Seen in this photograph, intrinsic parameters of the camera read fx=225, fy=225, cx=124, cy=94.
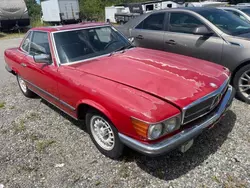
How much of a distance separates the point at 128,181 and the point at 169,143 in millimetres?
709

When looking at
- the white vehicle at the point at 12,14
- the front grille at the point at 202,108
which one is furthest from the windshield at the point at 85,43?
the white vehicle at the point at 12,14

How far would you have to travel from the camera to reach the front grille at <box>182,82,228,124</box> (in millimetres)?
2326

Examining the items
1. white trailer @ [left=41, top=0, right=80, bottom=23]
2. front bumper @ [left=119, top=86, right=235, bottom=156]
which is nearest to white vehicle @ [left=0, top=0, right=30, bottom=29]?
white trailer @ [left=41, top=0, right=80, bottom=23]

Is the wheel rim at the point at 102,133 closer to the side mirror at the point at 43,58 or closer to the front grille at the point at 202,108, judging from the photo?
the front grille at the point at 202,108

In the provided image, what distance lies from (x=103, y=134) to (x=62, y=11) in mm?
19378

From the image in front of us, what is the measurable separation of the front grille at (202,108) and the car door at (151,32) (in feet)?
9.30

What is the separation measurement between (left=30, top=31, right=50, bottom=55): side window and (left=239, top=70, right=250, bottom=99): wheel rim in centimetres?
338

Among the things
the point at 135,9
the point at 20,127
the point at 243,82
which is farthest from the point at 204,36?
the point at 135,9

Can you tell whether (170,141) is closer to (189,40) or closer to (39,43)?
(39,43)

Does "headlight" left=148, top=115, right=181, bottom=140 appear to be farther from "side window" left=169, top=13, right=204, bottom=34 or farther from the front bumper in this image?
"side window" left=169, top=13, right=204, bottom=34

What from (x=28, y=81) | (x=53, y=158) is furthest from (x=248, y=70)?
(x=28, y=81)

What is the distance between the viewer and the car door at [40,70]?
339cm

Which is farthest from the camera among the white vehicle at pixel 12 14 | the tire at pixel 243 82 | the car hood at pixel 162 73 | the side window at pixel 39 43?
the white vehicle at pixel 12 14

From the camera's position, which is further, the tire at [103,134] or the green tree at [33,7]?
the green tree at [33,7]
